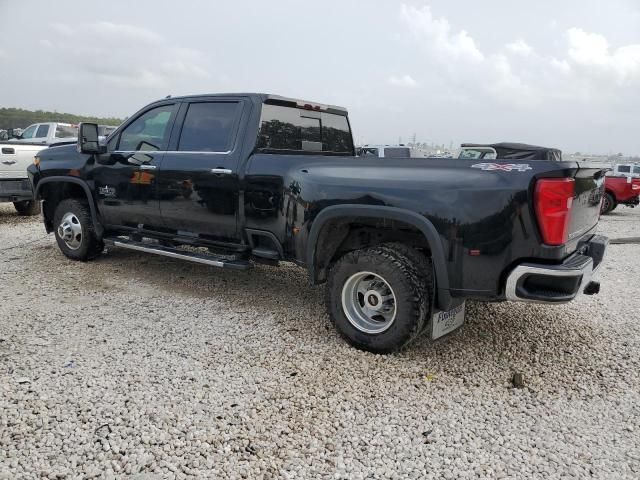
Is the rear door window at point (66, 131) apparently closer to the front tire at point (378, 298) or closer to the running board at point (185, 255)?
the running board at point (185, 255)

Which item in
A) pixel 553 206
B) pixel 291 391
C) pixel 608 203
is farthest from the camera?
pixel 608 203

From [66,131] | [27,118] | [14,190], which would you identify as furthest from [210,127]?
[27,118]

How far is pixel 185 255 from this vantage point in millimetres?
4762

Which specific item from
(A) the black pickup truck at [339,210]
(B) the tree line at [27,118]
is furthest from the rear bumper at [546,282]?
(B) the tree line at [27,118]

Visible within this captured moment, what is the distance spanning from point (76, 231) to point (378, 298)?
13.3 ft

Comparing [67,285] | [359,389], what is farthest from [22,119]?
[359,389]

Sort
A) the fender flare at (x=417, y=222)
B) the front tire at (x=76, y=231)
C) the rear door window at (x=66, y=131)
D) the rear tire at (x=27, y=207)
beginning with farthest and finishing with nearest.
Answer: the rear door window at (x=66, y=131) → the rear tire at (x=27, y=207) → the front tire at (x=76, y=231) → the fender flare at (x=417, y=222)

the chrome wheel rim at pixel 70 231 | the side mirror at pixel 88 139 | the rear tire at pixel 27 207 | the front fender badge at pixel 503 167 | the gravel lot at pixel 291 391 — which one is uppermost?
the side mirror at pixel 88 139

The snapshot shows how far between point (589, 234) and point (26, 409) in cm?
388

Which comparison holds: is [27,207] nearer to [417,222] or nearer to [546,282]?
[417,222]

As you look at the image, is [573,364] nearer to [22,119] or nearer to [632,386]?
[632,386]

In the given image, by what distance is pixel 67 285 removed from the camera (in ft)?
16.8

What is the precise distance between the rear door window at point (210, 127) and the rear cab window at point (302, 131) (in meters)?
0.29

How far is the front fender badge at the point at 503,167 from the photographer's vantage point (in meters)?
2.93
